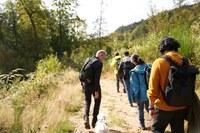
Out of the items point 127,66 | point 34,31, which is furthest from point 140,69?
point 34,31

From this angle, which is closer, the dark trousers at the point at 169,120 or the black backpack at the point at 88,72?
the dark trousers at the point at 169,120

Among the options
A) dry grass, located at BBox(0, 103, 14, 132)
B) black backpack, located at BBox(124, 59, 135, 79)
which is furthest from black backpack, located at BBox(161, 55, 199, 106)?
black backpack, located at BBox(124, 59, 135, 79)

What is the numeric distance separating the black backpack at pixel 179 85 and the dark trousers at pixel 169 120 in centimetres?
23

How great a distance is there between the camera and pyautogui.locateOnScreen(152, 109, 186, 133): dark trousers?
14.0 feet

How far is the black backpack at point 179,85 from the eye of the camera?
13.2 feet

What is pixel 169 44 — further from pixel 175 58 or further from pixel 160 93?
pixel 160 93

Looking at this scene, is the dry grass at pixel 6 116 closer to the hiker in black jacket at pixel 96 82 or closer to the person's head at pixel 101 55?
the hiker in black jacket at pixel 96 82

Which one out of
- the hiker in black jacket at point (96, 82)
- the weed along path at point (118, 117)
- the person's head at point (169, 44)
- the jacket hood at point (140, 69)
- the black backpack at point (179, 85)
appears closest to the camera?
the black backpack at point (179, 85)

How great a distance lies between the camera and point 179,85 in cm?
405

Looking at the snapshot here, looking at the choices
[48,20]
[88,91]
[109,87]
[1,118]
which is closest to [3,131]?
[1,118]

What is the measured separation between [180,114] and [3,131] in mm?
3349

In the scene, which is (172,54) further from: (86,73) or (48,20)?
(48,20)

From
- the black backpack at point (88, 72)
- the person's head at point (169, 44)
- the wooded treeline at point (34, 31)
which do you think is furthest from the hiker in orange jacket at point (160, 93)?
the wooded treeline at point (34, 31)

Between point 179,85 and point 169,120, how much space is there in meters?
0.62
